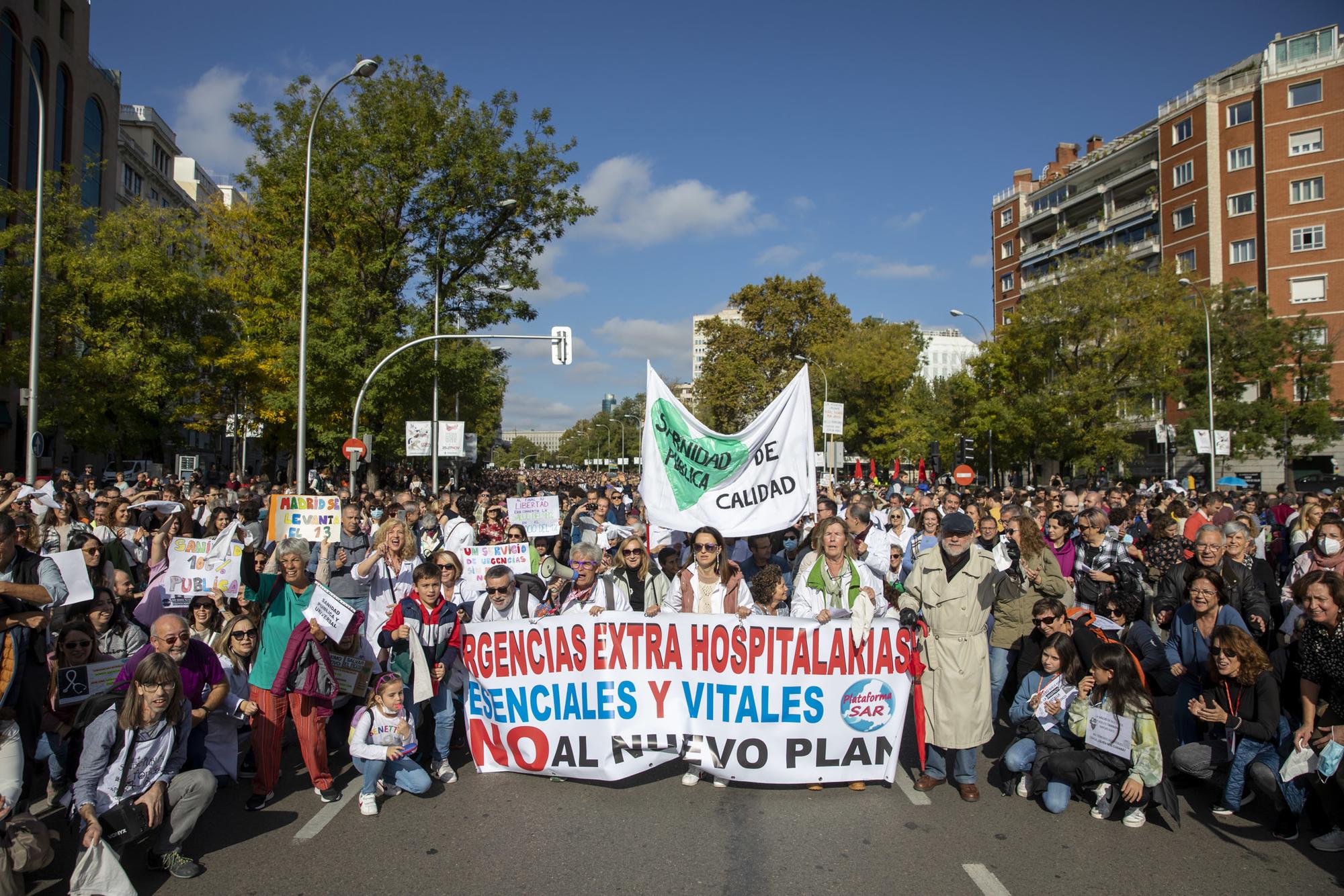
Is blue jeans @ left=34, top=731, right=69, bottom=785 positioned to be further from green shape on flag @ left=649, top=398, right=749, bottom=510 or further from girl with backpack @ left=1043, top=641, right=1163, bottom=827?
girl with backpack @ left=1043, top=641, right=1163, bottom=827

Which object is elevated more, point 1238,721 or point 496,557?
point 496,557

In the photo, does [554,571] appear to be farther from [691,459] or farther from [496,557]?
[691,459]

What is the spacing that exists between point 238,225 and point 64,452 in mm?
14461

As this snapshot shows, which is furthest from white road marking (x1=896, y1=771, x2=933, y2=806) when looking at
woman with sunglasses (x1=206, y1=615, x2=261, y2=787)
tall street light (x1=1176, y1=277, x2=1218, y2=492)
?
tall street light (x1=1176, y1=277, x2=1218, y2=492)

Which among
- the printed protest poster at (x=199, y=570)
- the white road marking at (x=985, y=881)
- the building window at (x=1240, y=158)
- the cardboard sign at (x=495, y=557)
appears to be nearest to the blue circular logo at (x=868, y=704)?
the white road marking at (x=985, y=881)

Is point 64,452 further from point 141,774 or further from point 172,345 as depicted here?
point 141,774

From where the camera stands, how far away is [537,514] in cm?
1173

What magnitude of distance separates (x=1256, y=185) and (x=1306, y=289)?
6233 mm

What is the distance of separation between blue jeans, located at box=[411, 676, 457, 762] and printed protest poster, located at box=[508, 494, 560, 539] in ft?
17.7

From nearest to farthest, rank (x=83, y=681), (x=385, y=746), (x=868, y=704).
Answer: (x=83, y=681), (x=385, y=746), (x=868, y=704)

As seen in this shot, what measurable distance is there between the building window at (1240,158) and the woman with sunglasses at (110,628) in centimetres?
5665

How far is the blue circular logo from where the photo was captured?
5809 millimetres

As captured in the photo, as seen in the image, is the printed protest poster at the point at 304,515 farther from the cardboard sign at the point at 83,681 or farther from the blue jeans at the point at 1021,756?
the blue jeans at the point at 1021,756

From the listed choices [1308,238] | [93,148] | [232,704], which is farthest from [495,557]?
[1308,238]
